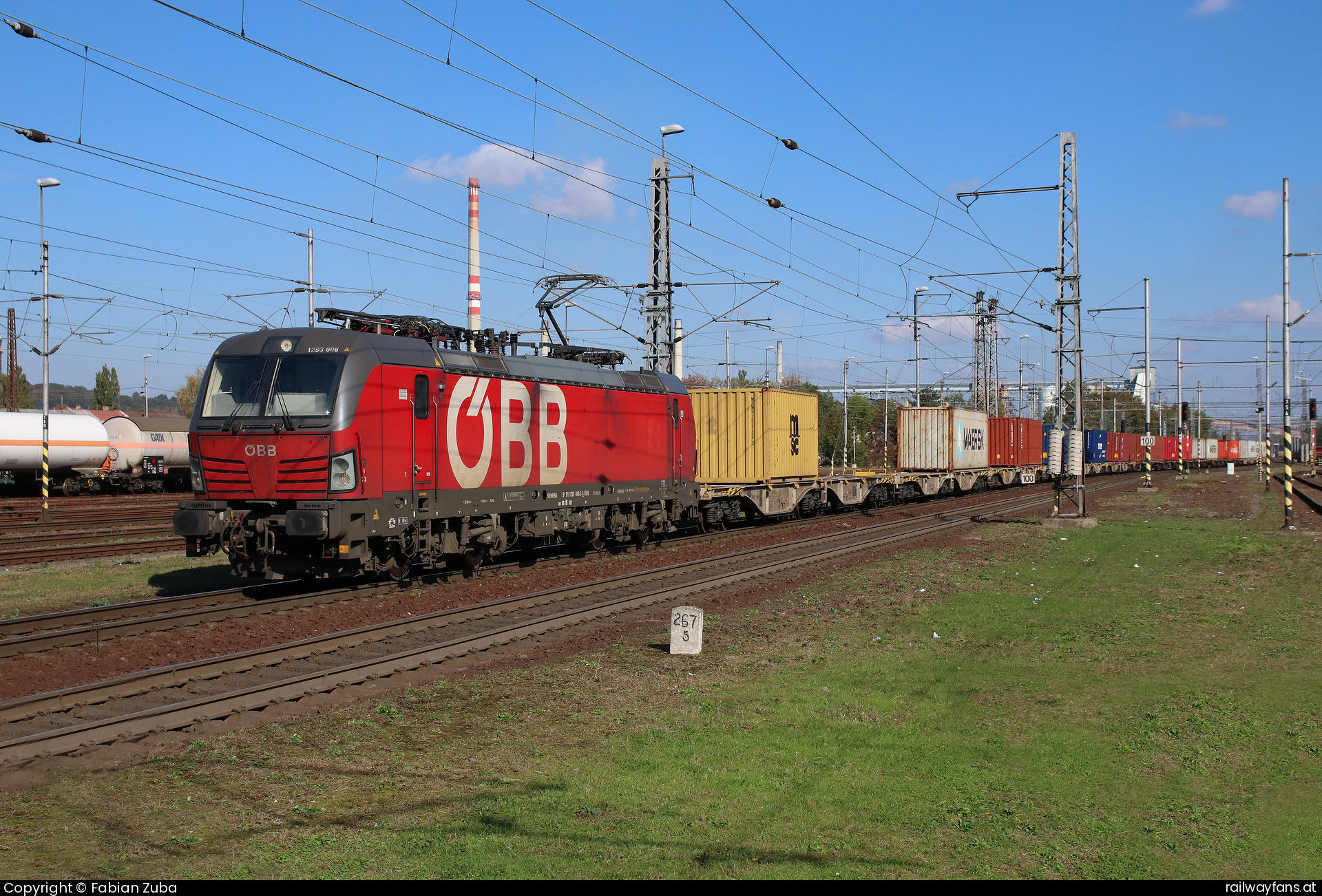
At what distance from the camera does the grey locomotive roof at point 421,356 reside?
14453 mm

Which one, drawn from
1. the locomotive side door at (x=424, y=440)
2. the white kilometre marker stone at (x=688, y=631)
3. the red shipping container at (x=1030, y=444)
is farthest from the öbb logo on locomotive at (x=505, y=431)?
the red shipping container at (x=1030, y=444)

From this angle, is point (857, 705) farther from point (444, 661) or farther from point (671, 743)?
point (444, 661)

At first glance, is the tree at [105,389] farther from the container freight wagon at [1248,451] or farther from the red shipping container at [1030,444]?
the container freight wagon at [1248,451]

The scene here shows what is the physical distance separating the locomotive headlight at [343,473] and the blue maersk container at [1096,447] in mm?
60915

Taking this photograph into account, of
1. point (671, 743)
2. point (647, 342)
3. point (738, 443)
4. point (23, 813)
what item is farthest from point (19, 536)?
point (671, 743)

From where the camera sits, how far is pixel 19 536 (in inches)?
967

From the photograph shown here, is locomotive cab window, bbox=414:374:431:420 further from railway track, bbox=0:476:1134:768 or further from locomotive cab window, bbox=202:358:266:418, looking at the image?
railway track, bbox=0:476:1134:768

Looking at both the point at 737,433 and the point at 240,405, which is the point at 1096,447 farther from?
the point at 240,405

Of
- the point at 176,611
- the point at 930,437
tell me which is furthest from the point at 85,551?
the point at 930,437

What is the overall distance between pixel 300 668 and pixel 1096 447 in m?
67.2

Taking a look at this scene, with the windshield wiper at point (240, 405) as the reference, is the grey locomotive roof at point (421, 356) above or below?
above

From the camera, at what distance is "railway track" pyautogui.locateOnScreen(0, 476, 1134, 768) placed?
28.1 ft

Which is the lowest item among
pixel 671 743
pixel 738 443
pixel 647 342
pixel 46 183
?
pixel 671 743
